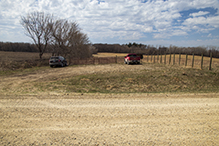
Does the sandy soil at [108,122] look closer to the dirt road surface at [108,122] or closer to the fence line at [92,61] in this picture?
the dirt road surface at [108,122]

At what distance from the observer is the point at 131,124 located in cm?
498

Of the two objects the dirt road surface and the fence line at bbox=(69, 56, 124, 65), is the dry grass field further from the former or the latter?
the fence line at bbox=(69, 56, 124, 65)

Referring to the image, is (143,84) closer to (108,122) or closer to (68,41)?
(108,122)

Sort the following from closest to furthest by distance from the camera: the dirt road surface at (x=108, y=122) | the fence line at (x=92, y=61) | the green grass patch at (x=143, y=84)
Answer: the dirt road surface at (x=108, y=122), the green grass patch at (x=143, y=84), the fence line at (x=92, y=61)

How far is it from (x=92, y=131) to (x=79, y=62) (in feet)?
78.0

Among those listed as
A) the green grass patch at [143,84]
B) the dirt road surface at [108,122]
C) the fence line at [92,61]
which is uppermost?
the fence line at [92,61]

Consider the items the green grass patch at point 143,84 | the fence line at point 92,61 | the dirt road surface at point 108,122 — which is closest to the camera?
the dirt road surface at point 108,122

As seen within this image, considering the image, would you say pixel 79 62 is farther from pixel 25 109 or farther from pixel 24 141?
pixel 24 141

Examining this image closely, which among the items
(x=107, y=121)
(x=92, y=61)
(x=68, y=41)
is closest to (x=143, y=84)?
(x=107, y=121)

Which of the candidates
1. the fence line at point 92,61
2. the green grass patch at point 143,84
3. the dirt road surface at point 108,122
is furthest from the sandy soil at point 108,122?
the fence line at point 92,61

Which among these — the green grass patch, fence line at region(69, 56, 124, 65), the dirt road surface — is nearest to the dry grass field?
the dirt road surface

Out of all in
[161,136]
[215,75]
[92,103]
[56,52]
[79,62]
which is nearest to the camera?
[161,136]

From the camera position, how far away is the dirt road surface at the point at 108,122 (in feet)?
13.5

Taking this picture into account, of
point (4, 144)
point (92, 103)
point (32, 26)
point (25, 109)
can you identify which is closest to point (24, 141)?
point (4, 144)
